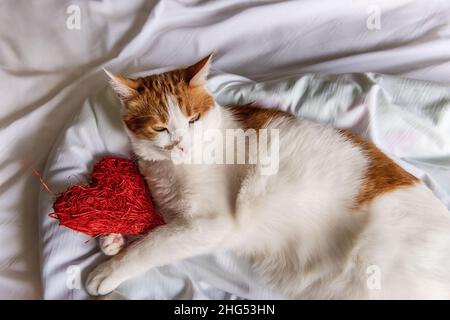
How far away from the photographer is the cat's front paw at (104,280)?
995 mm

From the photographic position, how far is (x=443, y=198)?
3.85 ft

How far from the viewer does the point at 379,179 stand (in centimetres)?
101

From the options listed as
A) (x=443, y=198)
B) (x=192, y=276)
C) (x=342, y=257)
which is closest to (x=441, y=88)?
(x=443, y=198)

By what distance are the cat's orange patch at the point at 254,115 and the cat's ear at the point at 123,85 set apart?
0.93 feet

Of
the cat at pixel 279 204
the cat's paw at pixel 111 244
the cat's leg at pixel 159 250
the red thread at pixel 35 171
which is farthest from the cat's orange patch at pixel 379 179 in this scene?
the red thread at pixel 35 171

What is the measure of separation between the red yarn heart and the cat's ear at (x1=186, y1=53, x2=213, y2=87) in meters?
0.32

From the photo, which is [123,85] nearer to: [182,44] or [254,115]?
[254,115]

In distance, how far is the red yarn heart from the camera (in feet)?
3.37

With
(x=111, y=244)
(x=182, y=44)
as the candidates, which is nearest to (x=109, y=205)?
(x=111, y=244)

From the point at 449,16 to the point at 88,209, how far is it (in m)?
1.35

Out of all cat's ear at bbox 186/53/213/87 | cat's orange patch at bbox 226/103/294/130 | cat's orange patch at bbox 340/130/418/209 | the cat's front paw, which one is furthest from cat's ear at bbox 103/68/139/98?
cat's orange patch at bbox 340/130/418/209
